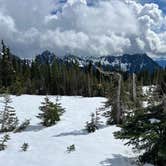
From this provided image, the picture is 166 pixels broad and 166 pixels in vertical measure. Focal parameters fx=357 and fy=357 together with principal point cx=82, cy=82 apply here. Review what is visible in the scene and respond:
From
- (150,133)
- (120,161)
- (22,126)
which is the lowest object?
(120,161)

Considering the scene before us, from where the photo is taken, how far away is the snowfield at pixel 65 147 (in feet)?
49.7

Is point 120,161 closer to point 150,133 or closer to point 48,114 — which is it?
point 150,133

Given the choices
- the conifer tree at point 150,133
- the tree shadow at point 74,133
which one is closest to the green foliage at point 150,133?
the conifer tree at point 150,133

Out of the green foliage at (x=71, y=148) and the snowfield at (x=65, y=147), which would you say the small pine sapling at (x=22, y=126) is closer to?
the snowfield at (x=65, y=147)

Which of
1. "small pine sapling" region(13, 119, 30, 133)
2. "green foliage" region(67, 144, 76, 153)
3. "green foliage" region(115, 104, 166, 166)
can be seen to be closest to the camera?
"green foliage" region(115, 104, 166, 166)

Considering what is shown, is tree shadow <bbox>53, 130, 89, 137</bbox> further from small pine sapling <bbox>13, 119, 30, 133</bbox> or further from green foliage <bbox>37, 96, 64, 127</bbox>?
small pine sapling <bbox>13, 119, 30, 133</bbox>

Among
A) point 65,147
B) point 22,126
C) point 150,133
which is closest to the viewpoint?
point 150,133

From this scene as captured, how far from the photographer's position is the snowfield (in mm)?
15147

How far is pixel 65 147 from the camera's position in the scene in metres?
17.4

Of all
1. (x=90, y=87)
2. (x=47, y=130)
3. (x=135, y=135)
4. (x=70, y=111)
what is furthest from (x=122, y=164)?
(x=90, y=87)

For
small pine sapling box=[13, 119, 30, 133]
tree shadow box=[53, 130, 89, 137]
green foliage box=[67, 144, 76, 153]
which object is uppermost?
small pine sapling box=[13, 119, 30, 133]

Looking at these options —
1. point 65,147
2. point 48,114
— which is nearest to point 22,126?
point 48,114

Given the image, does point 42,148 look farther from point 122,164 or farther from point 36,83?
point 36,83

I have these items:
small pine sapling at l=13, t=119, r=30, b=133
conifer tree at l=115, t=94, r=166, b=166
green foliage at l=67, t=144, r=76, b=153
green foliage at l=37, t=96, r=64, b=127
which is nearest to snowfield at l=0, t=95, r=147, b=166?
green foliage at l=67, t=144, r=76, b=153
